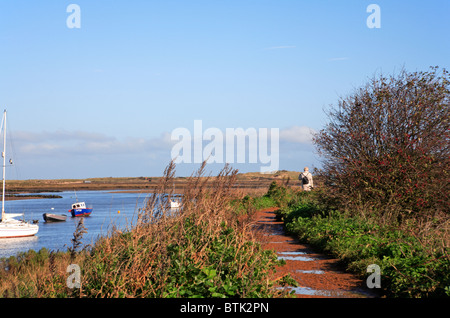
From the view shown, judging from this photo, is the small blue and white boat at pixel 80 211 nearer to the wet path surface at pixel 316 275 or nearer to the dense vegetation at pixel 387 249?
the dense vegetation at pixel 387 249

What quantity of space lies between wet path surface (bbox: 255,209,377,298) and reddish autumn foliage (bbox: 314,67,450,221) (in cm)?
282

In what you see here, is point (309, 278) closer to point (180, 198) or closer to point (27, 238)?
point (180, 198)

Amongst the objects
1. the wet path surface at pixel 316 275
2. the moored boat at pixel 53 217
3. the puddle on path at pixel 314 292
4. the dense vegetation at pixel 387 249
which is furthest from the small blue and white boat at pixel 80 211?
the puddle on path at pixel 314 292

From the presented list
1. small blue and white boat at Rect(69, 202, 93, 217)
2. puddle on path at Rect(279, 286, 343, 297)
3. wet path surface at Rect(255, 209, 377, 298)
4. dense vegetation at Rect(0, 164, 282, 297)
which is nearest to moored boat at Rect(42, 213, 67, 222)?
small blue and white boat at Rect(69, 202, 93, 217)

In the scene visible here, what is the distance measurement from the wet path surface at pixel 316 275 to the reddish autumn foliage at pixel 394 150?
2.82 metres

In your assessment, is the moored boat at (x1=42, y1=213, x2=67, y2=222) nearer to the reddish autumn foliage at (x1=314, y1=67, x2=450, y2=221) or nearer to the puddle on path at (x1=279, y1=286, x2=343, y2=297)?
the reddish autumn foliage at (x1=314, y1=67, x2=450, y2=221)

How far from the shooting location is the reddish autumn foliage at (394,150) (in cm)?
1268

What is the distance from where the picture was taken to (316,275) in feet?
28.2

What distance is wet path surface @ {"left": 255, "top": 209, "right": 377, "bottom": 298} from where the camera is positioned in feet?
24.2

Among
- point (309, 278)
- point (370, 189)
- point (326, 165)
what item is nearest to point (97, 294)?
point (309, 278)

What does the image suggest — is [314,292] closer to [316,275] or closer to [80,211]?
[316,275]

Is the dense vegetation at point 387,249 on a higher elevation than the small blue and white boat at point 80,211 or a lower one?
higher

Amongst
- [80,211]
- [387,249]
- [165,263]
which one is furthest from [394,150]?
[80,211]

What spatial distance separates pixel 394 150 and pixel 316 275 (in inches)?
238
